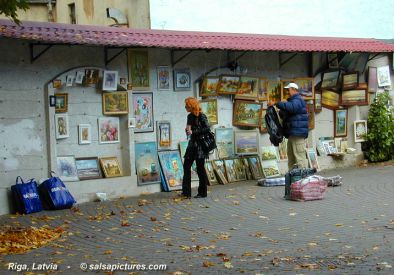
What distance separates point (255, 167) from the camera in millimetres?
15977

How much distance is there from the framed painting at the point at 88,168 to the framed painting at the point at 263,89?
4224 millimetres

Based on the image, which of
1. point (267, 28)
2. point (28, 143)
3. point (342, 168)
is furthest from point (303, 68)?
point (28, 143)

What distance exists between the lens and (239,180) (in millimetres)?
15734

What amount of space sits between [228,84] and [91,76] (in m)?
3.33

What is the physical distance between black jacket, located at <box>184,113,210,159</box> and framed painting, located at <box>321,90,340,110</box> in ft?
17.8

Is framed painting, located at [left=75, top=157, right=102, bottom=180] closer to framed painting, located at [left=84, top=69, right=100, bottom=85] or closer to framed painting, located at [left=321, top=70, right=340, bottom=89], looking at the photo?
framed painting, located at [left=84, top=69, right=100, bottom=85]

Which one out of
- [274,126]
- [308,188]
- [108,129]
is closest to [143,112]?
[108,129]

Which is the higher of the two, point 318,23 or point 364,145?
point 318,23

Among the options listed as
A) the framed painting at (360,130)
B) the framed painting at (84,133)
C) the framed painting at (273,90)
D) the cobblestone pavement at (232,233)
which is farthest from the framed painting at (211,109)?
the framed painting at (360,130)

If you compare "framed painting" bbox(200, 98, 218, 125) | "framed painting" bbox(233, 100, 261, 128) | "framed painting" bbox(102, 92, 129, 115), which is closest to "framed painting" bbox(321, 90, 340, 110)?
"framed painting" bbox(233, 100, 261, 128)

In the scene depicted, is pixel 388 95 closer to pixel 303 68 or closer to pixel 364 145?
pixel 364 145

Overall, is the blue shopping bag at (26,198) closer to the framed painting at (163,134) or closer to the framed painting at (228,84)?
the framed painting at (163,134)

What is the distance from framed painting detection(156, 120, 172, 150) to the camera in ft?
47.6

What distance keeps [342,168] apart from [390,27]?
6.79 meters
